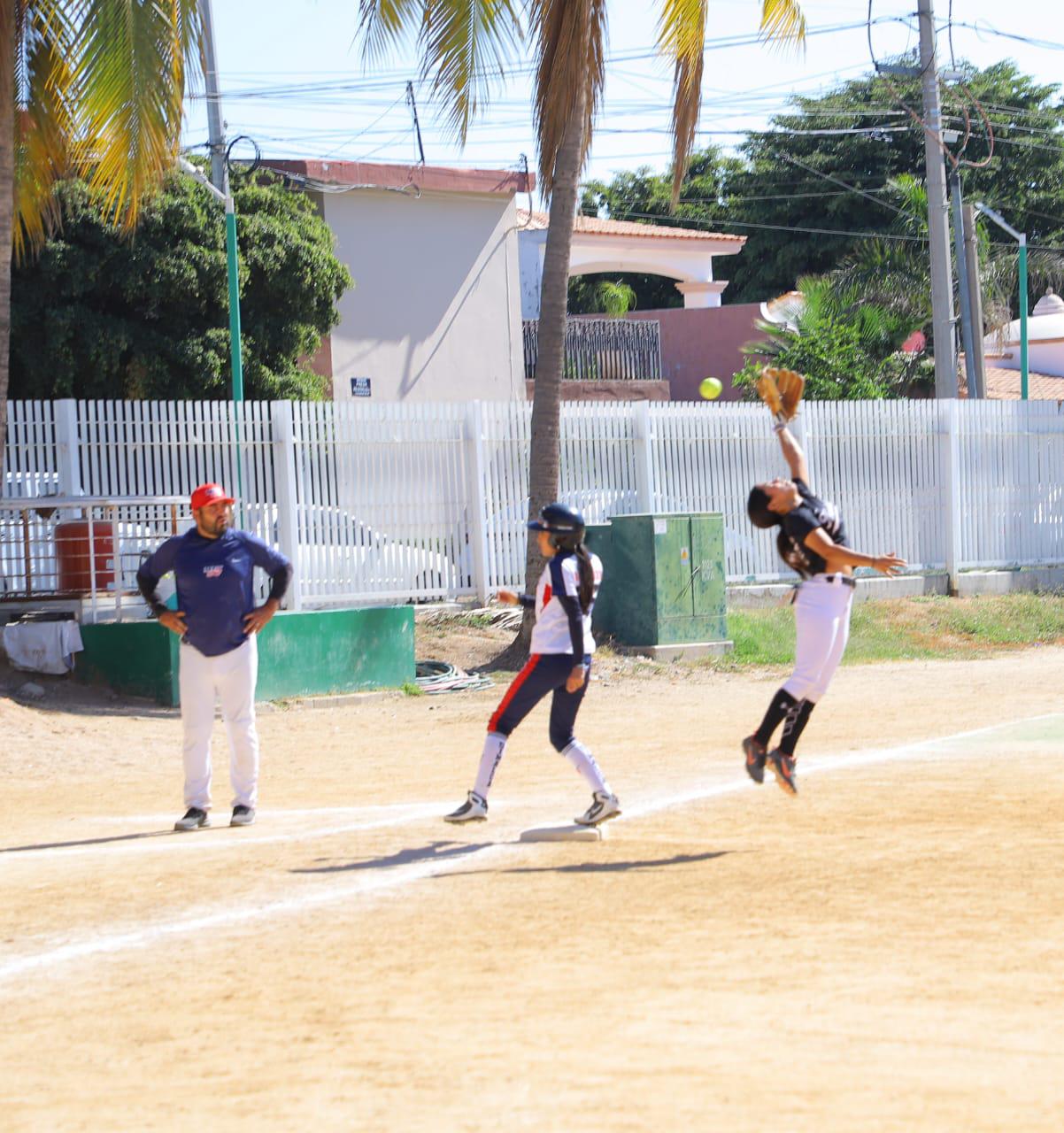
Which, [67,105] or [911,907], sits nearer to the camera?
[911,907]

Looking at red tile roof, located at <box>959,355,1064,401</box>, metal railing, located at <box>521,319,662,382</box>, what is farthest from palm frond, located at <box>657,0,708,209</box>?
red tile roof, located at <box>959,355,1064,401</box>

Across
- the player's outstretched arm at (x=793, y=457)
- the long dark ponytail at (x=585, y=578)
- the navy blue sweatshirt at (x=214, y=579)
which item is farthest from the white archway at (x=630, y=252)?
the long dark ponytail at (x=585, y=578)

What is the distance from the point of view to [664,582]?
63.1 ft

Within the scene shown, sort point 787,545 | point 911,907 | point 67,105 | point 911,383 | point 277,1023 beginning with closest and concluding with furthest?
1. point 277,1023
2. point 911,907
3. point 787,545
4. point 67,105
5. point 911,383

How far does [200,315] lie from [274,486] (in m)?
8.21

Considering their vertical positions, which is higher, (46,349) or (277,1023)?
(46,349)

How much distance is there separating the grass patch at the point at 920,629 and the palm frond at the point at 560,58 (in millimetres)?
6262

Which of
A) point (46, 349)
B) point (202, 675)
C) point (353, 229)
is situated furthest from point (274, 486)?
point (353, 229)

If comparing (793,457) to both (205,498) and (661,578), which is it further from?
(661,578)

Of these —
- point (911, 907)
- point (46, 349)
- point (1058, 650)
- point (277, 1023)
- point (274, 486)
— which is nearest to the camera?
point (277, 1023)

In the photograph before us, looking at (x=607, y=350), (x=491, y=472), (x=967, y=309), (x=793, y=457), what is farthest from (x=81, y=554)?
(x=607, y=350)

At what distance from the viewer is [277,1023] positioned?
18.4ft

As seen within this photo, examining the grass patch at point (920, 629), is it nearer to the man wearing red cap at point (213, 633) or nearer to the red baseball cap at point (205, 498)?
the man wearing red cap at point (213, 633)

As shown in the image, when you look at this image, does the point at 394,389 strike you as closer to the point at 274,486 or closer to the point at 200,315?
the point at 200,315
